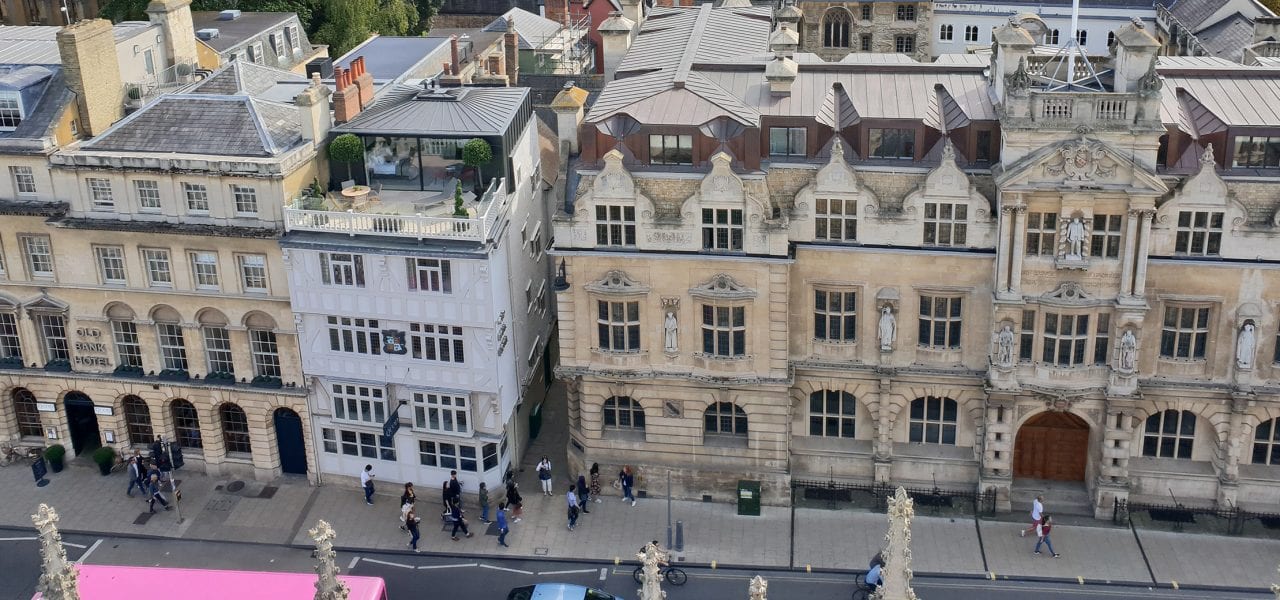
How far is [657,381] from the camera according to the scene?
56.6 m

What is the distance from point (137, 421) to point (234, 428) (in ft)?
15.7

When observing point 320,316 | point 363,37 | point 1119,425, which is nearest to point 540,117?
point 320,316

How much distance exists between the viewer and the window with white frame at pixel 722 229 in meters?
53.4

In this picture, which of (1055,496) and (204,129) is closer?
(1055,496)

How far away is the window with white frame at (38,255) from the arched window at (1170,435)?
47799 millimetres

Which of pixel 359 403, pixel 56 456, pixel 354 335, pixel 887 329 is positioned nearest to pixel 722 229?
pixel 887 329

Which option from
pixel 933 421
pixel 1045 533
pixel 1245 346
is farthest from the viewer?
pixel 933 421

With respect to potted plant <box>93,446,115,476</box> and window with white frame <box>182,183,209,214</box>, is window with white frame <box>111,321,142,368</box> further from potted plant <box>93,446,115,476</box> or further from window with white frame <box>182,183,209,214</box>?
window with white frame <box>182,183,209,214</box>

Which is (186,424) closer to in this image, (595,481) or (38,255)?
(38,255)

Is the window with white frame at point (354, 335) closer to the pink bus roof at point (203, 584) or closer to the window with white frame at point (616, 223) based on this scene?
the window with white frame at point (616, 223)

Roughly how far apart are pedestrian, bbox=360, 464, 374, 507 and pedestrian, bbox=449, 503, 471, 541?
4.53m

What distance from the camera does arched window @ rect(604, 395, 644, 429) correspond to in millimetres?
58500

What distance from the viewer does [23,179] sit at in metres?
58.1

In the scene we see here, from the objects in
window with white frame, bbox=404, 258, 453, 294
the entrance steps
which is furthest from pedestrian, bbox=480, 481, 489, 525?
the entrance steps
